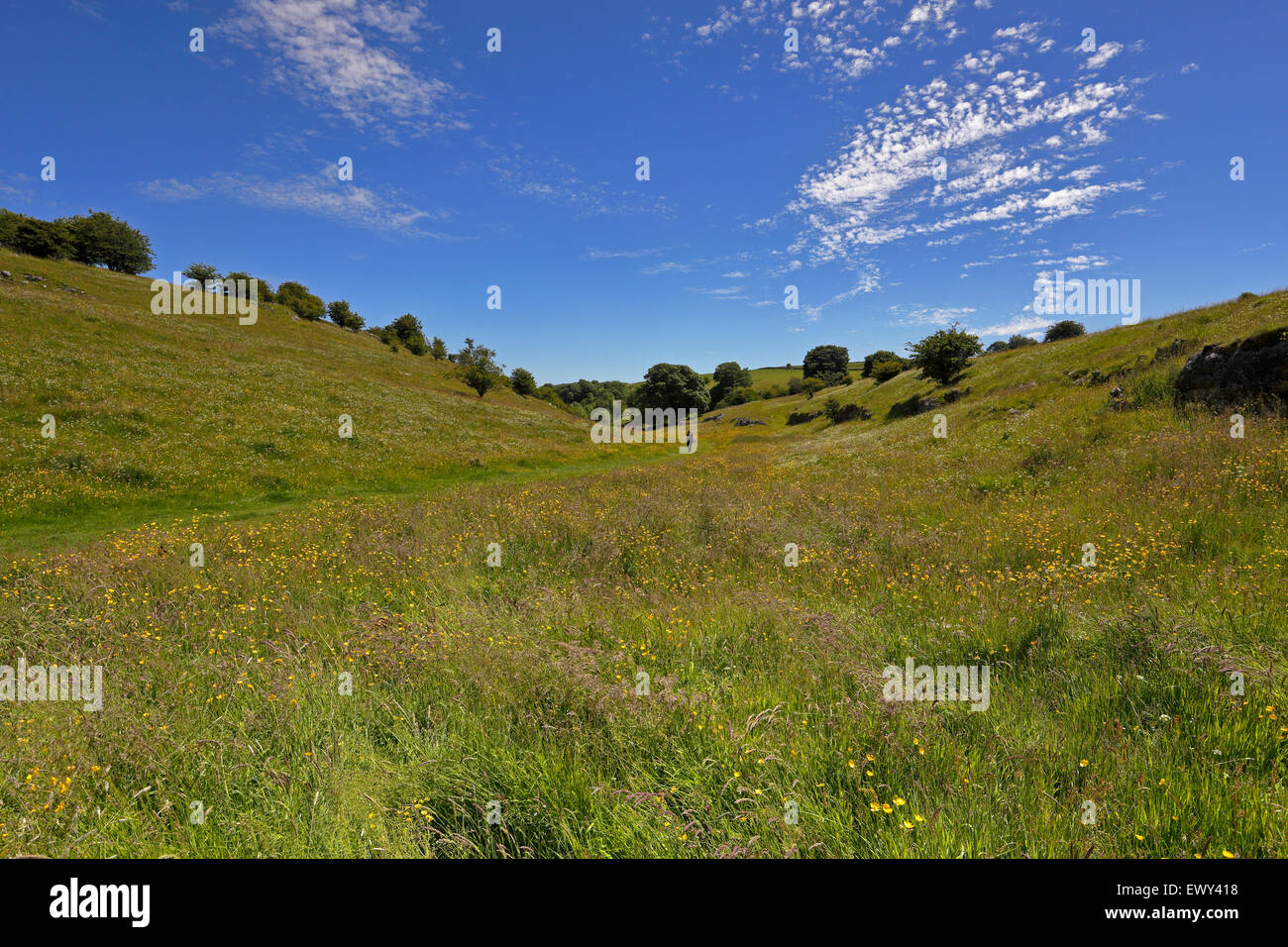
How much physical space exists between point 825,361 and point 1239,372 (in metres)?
105

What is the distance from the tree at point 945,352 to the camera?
4284 cm

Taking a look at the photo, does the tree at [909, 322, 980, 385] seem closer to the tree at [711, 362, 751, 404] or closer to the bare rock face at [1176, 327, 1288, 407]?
the bare rock face at [1176, 327, 1288, 407]

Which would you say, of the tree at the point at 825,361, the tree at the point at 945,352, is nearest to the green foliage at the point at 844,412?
the tree at the point at 945,352

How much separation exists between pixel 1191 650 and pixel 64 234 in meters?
120

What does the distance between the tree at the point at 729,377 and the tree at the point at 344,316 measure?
90.2 meters

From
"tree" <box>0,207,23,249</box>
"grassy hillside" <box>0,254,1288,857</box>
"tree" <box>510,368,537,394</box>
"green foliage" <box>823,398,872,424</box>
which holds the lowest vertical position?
"grassy hillside" <box>0,254,1288,857</box>

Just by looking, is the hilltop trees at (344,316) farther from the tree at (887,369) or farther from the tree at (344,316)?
the tree at (887,369)

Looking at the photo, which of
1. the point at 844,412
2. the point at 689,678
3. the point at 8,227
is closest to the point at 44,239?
the point at 8,227

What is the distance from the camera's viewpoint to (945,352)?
43031 mm

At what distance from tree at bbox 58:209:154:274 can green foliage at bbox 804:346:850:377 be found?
13500cm

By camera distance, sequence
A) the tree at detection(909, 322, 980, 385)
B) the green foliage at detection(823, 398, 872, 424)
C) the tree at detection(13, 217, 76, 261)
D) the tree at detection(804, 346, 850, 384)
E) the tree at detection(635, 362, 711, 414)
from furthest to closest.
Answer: the tree at detection(804, 346, 850, 384) → the tree at detection(635, 362, 711, 414) → the tree at detection(13, 217, 76, 261) → the green foliage at detection(823, 398, 872, 424) → the tree at detection(909, 322, 980, 385)

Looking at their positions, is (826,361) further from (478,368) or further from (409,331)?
(409,331)

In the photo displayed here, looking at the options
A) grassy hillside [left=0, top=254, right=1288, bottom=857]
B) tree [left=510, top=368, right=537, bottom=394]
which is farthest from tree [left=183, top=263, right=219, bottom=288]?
grassy hillside [left=0, top=254, right=1288, bottom=857]

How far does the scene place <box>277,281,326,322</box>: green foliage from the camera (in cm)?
9944
